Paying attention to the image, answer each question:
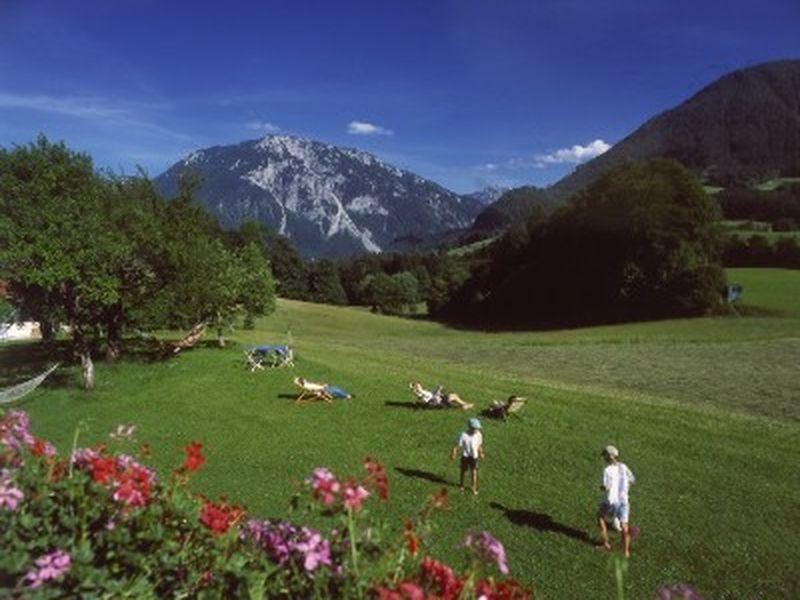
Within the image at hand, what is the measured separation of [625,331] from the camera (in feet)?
267

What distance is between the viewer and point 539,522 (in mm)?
20453

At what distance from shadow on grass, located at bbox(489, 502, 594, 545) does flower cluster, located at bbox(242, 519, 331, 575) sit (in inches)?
580

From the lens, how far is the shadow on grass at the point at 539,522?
1950cm

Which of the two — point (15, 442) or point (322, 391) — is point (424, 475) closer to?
point (322, 391)

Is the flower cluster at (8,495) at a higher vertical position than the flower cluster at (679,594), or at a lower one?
higher

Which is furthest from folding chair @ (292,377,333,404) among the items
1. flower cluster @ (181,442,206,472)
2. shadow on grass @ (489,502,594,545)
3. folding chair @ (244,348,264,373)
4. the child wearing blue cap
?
flower cluster @ (181,442,206,472)

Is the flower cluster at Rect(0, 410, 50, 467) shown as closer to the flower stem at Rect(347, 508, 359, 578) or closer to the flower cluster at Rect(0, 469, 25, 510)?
the flower cluster at Rect(0, 469, 25, 510)

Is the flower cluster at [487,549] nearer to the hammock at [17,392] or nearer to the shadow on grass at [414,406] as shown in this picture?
the shadow on grass at [414,406]

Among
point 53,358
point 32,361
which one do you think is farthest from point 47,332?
point 32,361

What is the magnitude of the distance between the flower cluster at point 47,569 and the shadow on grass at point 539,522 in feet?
52.9

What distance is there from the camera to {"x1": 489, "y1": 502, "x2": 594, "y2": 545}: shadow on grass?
19500 millimetres

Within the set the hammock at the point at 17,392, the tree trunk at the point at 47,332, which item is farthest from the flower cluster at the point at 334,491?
the tree trunk at the point at 47,332

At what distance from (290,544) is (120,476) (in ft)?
5.16

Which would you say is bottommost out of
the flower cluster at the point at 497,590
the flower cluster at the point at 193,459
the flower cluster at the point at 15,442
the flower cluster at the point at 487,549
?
the flower cluster at the point at 497,590
